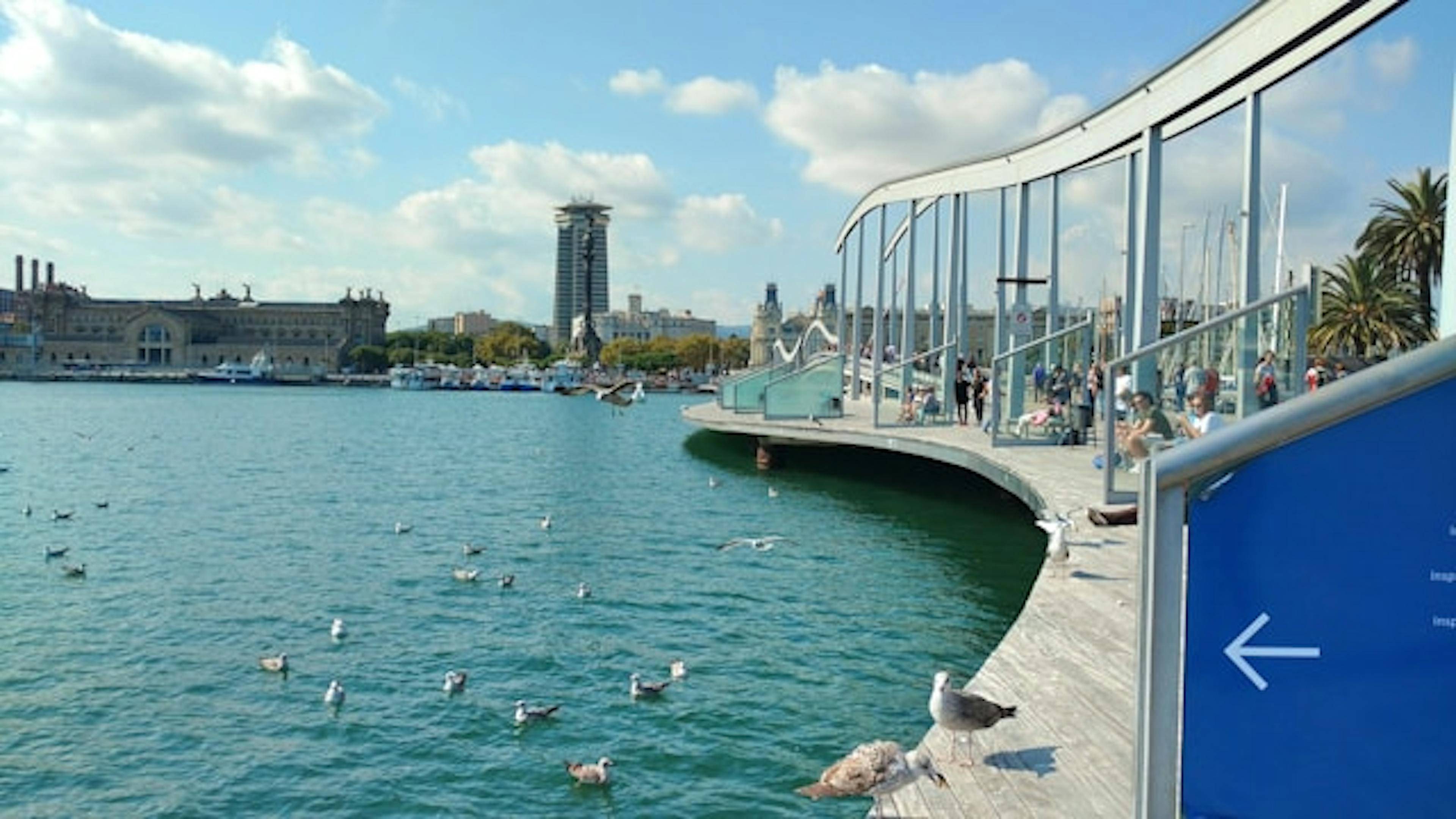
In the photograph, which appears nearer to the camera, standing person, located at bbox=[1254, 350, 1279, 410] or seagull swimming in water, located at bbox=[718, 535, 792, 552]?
standing person, located at bbox=[1254, 350, 1279, 410]

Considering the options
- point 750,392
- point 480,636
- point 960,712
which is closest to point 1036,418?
point 480,636

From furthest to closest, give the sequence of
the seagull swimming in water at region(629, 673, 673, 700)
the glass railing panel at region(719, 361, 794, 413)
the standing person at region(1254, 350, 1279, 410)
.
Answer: the glass railing panel at region(719, 361, 794, 413)
the standing person at region(1254, 350, 1279, 410)
the seagull swimming in water at region(629, 673, 673, 700)

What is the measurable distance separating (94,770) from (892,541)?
48.6ft

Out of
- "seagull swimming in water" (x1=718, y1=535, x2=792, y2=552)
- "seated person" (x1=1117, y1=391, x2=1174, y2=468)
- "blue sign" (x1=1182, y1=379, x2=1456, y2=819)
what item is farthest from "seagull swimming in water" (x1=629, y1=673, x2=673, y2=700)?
"blue sign" (x1=1182, y1=379, x2=1456, y2=819)

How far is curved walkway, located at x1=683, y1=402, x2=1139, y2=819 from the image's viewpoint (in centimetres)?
529

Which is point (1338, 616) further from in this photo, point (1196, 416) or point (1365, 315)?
point (1365, 315)

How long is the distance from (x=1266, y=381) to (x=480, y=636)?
10095mm

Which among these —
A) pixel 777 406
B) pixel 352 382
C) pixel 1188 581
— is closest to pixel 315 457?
pixel 777 406

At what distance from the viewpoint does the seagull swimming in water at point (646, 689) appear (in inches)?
475

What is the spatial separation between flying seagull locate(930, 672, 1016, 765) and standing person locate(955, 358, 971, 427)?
954 inches

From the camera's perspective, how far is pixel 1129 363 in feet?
40.9

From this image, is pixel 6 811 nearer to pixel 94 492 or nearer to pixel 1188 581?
pixel 1188 581

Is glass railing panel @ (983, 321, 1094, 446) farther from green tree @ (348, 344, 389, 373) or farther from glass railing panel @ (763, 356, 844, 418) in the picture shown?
green tree @ (348, 344, 389, 373)

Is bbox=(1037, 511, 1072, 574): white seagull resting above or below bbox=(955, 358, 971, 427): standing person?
below
